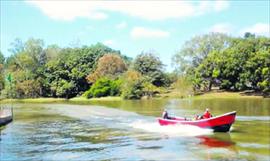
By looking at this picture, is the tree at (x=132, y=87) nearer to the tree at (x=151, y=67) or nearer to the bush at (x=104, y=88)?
the bush at (x=104, y=88)

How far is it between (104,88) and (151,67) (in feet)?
44.4

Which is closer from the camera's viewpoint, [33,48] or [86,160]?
[86,160]

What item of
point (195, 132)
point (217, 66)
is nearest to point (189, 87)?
point (217, 66)

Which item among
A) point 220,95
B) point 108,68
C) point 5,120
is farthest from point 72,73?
point 5,120

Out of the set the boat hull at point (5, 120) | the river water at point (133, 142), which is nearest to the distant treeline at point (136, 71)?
the boat hull at point (5, 120)

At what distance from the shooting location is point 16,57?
125 m

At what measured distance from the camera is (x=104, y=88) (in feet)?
340

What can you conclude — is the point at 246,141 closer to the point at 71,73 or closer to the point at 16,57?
the point at 71,73

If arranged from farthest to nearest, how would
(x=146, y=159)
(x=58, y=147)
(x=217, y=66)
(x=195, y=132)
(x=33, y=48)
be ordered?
(x=33, y=48) < (x=217, y=66) < (x=195, y=132) < (x=58, y=147) < (x=146, y=159)

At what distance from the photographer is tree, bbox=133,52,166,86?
10850cm

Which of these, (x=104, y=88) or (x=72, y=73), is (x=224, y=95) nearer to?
(x=104, y=88)

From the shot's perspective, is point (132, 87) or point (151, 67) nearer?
point (132, 87)

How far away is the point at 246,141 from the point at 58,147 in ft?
39.8

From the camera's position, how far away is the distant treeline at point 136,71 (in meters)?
96.0
